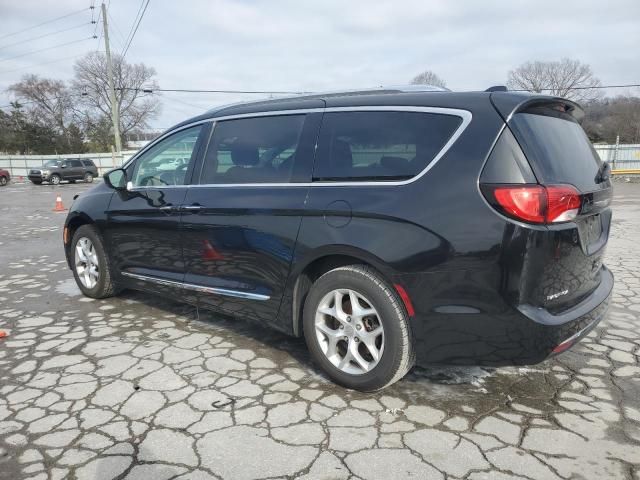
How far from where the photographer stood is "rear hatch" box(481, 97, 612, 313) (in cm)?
240

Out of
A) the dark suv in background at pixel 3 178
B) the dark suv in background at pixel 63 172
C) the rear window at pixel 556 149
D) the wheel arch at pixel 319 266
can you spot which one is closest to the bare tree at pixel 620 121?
the dark suv in background at pixel 63 172

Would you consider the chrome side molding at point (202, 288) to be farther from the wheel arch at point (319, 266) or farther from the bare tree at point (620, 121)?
the bare tree at point (620, 121)

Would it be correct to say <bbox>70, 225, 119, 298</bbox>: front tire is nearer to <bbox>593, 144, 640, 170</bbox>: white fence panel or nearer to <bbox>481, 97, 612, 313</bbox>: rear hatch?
<bbox>481, 97, 612, 313</bbox>: rear hatch

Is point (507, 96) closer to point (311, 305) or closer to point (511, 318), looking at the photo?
point (511, 318)

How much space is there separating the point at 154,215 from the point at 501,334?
290 centimetres

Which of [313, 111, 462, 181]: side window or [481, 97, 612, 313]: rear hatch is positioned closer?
[481, 97, 612, 313]: rear hatch

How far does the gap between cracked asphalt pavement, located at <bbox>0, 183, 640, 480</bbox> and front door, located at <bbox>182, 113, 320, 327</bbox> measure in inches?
20.0

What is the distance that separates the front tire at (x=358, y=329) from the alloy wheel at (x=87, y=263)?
9.28 feet

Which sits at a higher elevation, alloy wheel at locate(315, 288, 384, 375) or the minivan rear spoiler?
the minivan rear spoiler

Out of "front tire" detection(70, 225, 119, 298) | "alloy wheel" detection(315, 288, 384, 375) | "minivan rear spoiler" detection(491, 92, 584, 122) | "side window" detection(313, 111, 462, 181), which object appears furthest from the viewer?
"front tire" detection(70, 225, 119, 298)

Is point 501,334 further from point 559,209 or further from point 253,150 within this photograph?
point 253,150

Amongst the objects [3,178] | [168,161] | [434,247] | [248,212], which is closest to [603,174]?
[434,247]

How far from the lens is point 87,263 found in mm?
5031

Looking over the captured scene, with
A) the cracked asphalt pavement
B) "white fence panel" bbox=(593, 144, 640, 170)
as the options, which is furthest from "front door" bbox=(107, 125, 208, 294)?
"white fence panel" bbox=(593, 144, 640, 170)
